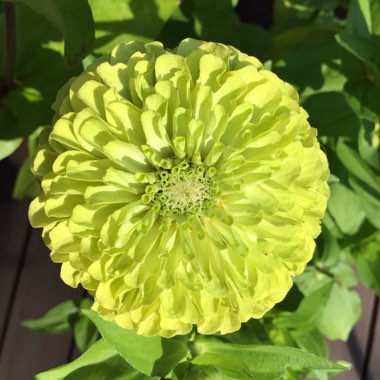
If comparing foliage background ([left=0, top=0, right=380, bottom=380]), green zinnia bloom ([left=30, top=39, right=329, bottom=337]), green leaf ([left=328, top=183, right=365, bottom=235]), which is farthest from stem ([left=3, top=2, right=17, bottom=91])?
green leaf ([left=328, top=183, right=365, bottom=235])

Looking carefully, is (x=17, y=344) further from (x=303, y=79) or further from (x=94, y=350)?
(x=303, y=79)

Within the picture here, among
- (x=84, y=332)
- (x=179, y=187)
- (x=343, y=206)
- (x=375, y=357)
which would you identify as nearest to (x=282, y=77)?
(x=343, y=206)

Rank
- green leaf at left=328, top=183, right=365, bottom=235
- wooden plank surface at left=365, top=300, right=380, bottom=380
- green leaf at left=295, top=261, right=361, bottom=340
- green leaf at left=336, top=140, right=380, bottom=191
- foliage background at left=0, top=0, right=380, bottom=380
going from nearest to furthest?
foliage background at left=0, top=0, right=380, bottom=380 < green leaf at left=336, top=140, right=380, bottom=191 < green leaf at left=328, top=183, right=365, bottom=235 < green leaf at left=295, top=261, right=361, bottom=340 < wooden plank surface at left=365, top=300, right=380, bottom=380

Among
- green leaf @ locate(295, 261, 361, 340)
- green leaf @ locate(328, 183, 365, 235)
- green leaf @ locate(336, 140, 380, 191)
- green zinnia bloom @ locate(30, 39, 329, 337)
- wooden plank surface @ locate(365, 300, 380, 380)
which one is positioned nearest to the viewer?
green zinnia bloom @ locate(30, 39, 329, 337)

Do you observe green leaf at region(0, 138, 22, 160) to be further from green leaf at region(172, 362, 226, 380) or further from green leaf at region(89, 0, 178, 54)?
green leaf at region(172, 362, 226, 380)

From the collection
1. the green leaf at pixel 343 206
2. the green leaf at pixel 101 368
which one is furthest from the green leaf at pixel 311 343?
the green leaf at pixel 101 368

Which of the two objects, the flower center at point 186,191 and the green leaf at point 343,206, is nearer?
the flower center at point 186,191

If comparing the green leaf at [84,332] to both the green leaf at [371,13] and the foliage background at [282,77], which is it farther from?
the green leaf at [371,13]

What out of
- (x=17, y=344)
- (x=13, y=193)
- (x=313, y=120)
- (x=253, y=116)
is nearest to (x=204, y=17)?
(x=313, y=120)

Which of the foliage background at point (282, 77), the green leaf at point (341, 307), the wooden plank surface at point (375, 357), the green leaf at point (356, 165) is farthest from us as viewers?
the wooden plank surface at point (375, 357)
